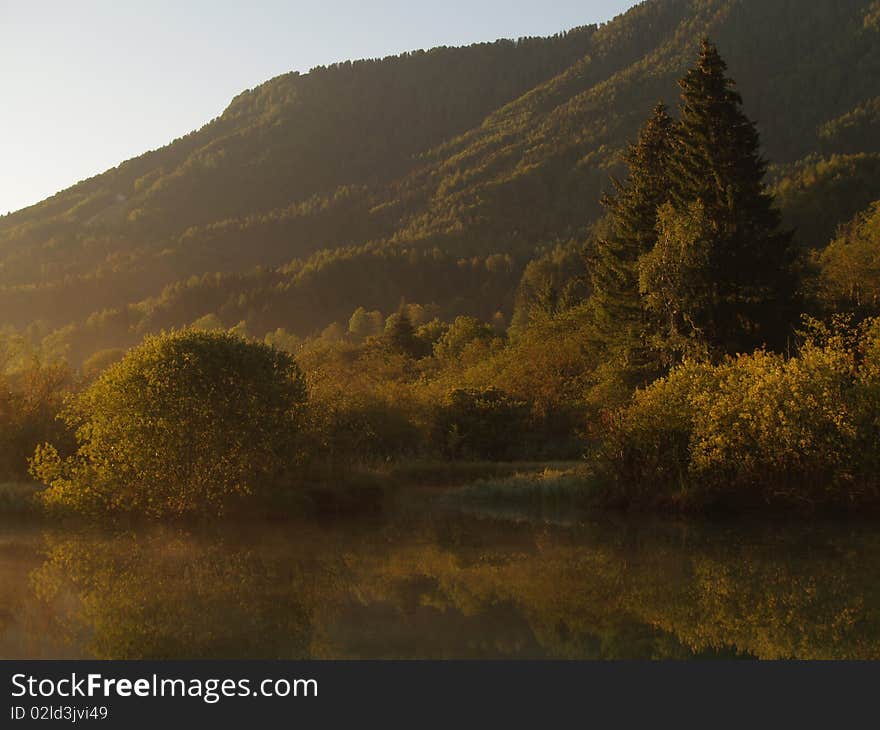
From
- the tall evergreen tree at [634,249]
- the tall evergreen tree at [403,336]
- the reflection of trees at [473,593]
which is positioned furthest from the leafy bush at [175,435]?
the tall evergreen tree at [403,336]

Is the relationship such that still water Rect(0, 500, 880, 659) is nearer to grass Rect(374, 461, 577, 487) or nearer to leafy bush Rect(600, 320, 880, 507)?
leafy bush Rect(600, 320, 880, 507)

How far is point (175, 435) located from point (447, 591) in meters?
12.8

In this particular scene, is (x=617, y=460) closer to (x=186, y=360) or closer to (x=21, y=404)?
(x=186, y=360)

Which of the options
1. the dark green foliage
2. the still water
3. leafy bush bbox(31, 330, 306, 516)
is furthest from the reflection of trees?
the dark green foliage

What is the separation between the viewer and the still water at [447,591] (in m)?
13.3

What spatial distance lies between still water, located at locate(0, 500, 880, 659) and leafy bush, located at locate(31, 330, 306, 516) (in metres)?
1.64

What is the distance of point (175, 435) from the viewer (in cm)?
2772

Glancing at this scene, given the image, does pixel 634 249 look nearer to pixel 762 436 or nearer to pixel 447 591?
pixel 762 436

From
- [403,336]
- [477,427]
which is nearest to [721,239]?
[477,427]

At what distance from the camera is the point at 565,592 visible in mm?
17188

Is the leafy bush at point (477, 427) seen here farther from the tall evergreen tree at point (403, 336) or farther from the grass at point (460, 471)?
the tall evergreen tree at point (403, 336)


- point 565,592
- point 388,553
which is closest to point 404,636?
point 565,592

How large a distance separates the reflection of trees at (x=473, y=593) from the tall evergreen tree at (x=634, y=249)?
2106 centimetres

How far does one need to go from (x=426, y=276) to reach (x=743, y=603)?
159712mm
